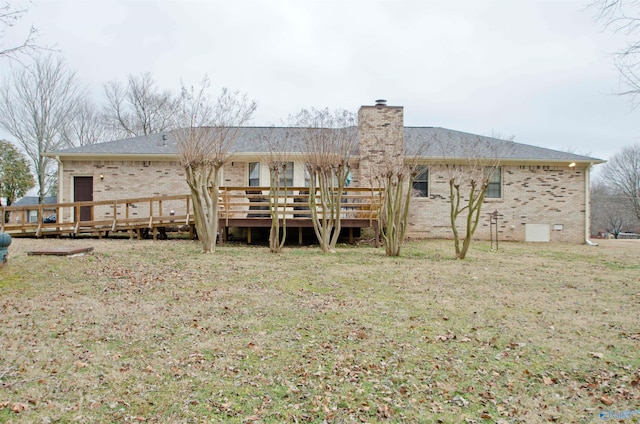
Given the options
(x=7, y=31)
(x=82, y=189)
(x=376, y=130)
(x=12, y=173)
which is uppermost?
(x=376, y=130)

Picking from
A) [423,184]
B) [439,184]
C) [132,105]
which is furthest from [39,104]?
[439,184]

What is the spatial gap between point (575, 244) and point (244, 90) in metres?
12.2

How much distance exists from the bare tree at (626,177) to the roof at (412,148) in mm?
25236

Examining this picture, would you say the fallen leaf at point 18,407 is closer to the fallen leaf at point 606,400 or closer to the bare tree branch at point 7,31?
the fallen leaf at point 606,400

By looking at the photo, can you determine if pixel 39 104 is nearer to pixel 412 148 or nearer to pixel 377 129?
pixel 377 129

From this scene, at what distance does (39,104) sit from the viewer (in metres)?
23.3

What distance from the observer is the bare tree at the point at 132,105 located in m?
28.8

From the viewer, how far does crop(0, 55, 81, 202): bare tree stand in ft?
75.1

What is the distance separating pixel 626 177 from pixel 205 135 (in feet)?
126

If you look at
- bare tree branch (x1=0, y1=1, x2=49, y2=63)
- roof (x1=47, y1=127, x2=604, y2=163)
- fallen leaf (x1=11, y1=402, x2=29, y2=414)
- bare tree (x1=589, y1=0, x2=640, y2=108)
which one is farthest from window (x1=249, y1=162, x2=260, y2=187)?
fallen leaf (x1=11, y1=402, x2=29, y2=414)

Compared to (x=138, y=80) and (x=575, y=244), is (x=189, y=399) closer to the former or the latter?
(x=575, y=244)

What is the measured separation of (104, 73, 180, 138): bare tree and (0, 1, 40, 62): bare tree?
78.9 ft

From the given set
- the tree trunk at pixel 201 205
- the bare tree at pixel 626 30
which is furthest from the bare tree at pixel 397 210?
the bare tree at pixel 626 30

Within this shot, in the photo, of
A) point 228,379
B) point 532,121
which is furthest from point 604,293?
point 532,121
